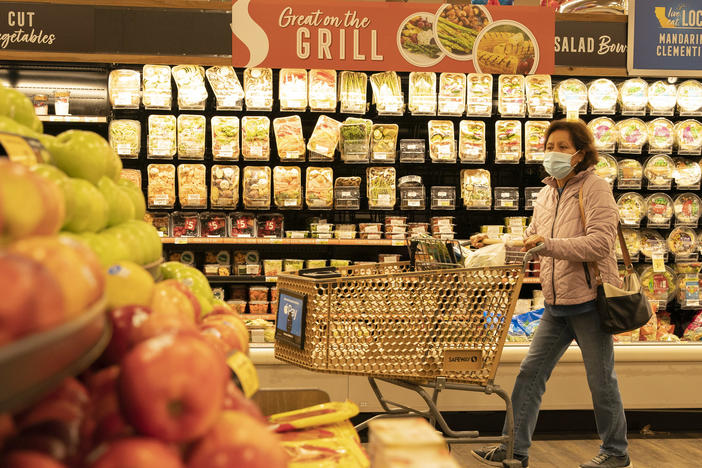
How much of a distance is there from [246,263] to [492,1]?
2.52m

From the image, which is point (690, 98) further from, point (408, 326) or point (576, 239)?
point (408, 326)

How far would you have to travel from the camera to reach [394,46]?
3.71 m

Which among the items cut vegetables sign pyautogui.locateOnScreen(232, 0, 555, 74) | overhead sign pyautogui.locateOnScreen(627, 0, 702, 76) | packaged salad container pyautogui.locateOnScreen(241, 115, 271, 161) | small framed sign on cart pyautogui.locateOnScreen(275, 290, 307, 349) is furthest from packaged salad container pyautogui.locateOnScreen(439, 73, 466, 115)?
small framed sign on cart pyautogui.locateOnScreen(275, 290, 307, 349)

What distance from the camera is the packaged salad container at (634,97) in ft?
15.7

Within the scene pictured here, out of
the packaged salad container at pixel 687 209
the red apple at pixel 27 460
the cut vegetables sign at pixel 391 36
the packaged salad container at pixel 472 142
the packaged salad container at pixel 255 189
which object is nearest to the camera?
the red apple at pixel 27 460

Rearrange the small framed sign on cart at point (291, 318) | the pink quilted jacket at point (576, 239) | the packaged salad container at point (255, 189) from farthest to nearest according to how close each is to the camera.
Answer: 1. the packaged salad container at point (255, 189)
2. the pink quilted jacket at point (576, 239)
3. the small framed sign on cart at point (291, 318)

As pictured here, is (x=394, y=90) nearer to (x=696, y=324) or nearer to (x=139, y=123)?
(x=139, y=123)

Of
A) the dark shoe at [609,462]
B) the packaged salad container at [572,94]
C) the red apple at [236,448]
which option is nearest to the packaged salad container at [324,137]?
the packaged salad container at [572,94]

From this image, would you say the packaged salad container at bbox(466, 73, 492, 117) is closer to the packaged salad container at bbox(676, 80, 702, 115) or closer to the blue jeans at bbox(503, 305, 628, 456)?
the packaged salad container at bbox(676, 80, 702, 115)

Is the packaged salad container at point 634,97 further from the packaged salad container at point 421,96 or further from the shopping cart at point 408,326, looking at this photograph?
the shopping cart at point 408,326

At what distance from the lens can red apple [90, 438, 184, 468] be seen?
0.57 m

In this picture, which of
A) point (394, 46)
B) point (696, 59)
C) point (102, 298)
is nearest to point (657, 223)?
point (696, 59)

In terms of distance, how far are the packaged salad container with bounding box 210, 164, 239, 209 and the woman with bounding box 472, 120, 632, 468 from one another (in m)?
2.30

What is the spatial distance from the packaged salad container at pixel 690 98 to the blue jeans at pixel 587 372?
8.70 ft
